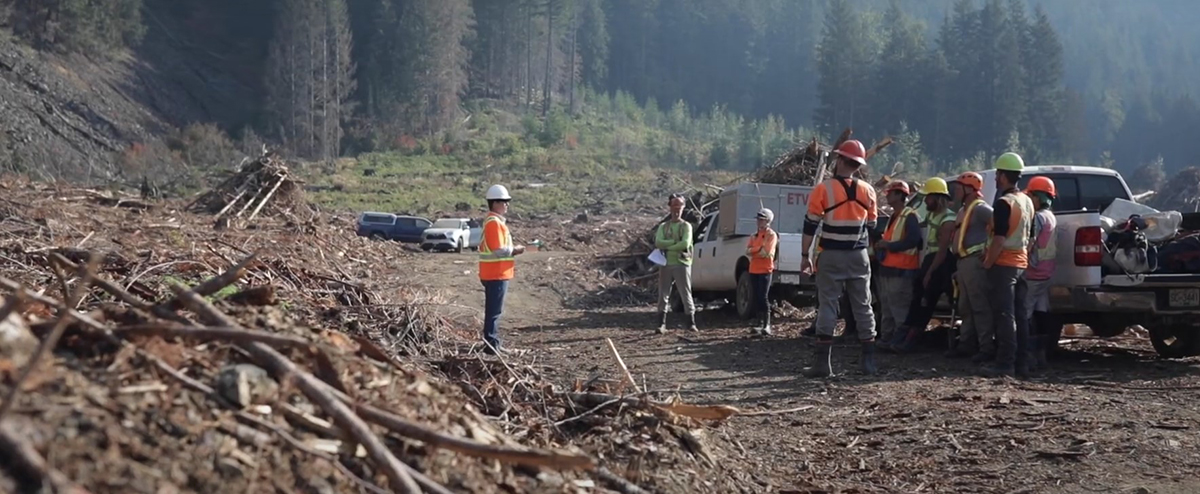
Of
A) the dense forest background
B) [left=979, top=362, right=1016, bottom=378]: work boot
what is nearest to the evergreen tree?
the dense forest background

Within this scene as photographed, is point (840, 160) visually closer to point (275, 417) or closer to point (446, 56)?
point (275, 417)

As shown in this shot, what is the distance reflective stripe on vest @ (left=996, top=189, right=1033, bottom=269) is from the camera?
31.1ft

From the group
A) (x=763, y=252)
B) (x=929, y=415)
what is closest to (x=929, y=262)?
(x=763, y=252)

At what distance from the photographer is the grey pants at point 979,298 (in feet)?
32.6

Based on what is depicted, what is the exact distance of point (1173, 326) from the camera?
35.3 feet

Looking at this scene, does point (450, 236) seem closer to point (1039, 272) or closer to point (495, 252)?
point (495, 252)

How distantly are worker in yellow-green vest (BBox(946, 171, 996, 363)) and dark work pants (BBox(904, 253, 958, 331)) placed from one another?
2.49 ft

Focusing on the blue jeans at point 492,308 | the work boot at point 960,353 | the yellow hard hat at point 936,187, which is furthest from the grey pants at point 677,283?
the blue jeans at point 492,308

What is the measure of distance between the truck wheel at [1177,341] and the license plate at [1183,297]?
2.92ft

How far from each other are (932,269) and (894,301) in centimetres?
76

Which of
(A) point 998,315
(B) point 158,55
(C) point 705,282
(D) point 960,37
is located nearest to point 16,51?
(B) point 158,55

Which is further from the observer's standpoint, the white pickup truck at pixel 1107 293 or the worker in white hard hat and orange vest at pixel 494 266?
the worker in white hard hat and orange vest at pixel 494 266

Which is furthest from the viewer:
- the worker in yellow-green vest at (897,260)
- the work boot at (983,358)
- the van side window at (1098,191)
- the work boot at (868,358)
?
the van side window at (1098,191)

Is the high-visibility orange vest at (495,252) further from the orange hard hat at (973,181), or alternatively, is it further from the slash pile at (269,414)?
the orange hard hat at (973,181)
